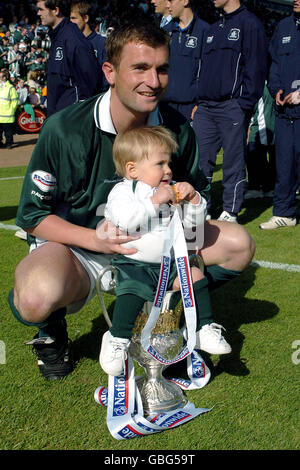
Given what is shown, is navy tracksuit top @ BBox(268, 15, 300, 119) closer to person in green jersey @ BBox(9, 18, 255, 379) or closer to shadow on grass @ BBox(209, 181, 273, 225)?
shadow on grass @ BBox(209, 181, 273, 225)

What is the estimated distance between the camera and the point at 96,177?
2.57 meters

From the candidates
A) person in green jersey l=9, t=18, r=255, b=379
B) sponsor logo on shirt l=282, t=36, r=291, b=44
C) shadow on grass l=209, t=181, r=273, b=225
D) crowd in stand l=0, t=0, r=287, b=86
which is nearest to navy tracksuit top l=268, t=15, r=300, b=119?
sponsor logo on shirt l=282, t=36, r=291, b=44

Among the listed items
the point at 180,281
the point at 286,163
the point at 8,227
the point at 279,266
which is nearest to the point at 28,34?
the point at 8,227

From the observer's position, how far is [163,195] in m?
2.13

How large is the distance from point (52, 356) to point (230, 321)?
3.67 feet

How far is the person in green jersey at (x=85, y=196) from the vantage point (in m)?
2.32

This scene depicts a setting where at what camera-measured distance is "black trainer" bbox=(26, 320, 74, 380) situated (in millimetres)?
2498

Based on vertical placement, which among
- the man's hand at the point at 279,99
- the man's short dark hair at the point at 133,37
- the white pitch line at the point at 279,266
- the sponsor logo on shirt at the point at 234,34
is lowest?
the white pitch line at the point at 279,266

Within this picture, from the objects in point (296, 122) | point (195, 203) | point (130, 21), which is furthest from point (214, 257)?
point (296, 122)

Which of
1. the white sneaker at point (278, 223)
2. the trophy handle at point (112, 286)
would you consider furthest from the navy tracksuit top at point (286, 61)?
the trophy handle at point (112, 286)

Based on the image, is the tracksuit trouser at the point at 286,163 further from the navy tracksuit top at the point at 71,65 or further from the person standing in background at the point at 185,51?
the navy tracksuit top at the point at 71,65

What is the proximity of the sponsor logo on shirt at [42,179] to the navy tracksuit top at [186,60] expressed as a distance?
3642 mm

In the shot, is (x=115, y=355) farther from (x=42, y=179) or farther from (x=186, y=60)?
(x=186, y=60)

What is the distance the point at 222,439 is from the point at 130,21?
1871 mm
